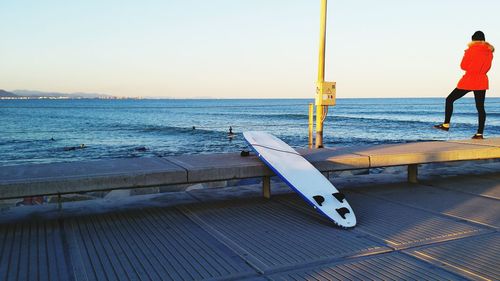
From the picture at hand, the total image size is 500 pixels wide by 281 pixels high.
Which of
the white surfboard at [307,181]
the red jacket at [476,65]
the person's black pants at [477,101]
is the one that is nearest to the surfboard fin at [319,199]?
the white surfboard at [307,181]

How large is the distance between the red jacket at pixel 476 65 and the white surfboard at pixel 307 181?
3.97m

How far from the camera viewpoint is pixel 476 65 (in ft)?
26.3

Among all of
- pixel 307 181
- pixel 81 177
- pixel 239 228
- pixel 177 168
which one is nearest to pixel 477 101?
pixel 307 181

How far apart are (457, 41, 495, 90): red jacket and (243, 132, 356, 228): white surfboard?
3.97 meters

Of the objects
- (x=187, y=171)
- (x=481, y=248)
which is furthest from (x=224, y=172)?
(x=481, y=248)

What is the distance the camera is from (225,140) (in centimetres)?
2991

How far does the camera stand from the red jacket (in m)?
7.89

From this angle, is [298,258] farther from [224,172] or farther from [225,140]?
[225,140]

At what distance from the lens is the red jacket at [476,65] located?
7.89 meters

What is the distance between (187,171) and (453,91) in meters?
5.74

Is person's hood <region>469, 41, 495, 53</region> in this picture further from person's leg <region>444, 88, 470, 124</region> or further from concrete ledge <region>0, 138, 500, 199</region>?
concrete ledge <region>0, 138, 500, 199</region>

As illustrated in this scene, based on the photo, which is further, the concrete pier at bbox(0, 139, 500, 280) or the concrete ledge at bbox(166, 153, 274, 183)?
the concrete ledge at bbox(166, 153, 274, 183)

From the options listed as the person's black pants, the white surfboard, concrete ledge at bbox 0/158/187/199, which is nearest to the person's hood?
the person's black pants

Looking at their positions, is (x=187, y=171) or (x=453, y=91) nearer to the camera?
(x=187, y=171)
